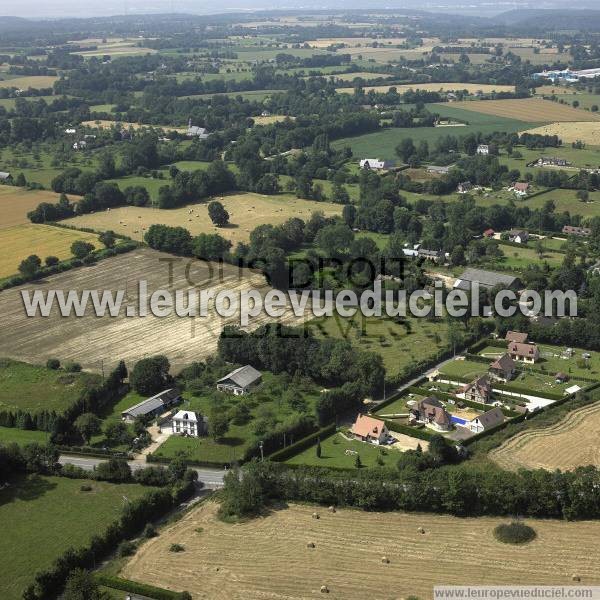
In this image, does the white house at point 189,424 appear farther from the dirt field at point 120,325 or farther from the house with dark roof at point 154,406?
the dirt field at point 120,325

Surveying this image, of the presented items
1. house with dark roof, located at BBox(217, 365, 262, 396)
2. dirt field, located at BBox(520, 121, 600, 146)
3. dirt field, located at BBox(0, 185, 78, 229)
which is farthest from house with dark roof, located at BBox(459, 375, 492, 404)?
dirt field, located at BBox(520, 121, 600, 146)

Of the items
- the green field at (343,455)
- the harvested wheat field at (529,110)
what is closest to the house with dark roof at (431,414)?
the green field at (343,455)

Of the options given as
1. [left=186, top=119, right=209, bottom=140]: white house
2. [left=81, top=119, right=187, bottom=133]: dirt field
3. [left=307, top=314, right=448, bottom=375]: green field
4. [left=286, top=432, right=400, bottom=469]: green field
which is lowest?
[left=286, top=432, right=400, bottom=469]: green field

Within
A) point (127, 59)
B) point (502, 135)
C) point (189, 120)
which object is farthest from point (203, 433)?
point (127, 59)

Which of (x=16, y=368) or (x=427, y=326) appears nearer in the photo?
(x=16, y=368)

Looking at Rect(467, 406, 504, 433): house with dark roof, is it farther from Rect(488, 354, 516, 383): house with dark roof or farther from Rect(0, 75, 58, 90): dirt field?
Rect(0, 75, 58, 90): dirt field

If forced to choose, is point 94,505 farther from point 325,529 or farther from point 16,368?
point 16,368
